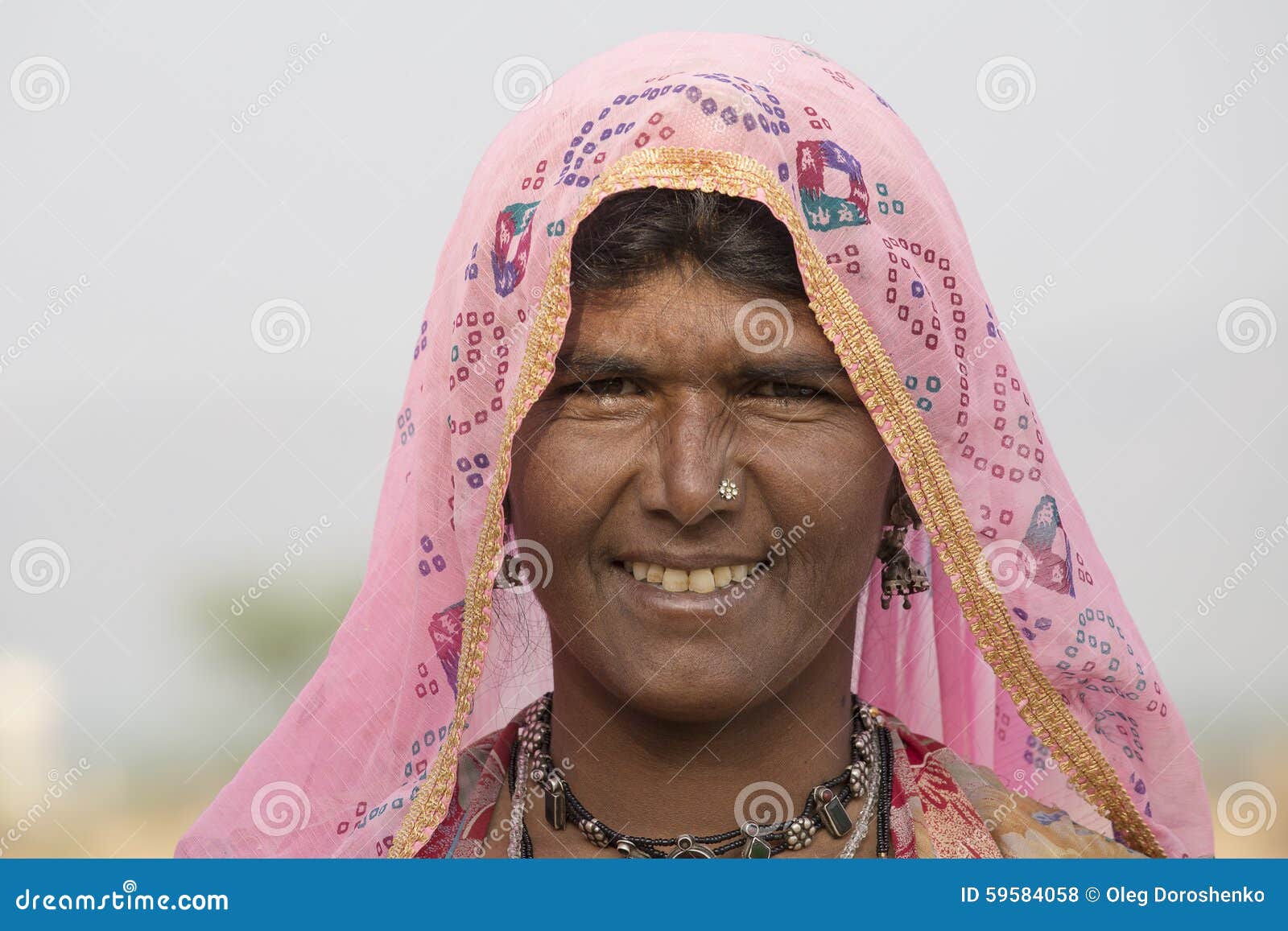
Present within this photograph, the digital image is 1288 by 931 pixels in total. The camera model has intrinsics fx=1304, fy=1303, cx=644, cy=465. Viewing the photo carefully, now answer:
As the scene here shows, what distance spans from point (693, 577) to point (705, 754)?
0.42m

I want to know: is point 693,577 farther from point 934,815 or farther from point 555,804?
point 934,815

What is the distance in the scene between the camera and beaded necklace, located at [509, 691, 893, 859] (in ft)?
8.29

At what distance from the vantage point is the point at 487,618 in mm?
2553

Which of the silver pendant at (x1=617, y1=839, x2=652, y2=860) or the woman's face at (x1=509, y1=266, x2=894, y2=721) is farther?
the silver pendant at (x1=617, y1=839, x2=652, y2=860)

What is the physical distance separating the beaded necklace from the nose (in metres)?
0.68

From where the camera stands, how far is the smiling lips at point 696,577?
233 cm

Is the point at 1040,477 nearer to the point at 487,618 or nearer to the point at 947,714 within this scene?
the point at 947,714

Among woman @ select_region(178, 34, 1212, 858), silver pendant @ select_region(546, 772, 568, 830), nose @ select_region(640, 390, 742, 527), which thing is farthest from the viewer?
silver pendant @ select_region(546, 772, 568, 830)

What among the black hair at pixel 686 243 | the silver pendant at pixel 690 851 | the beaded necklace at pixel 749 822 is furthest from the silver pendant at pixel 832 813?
the black hair at pixel 686 243

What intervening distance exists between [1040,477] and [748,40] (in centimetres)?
105

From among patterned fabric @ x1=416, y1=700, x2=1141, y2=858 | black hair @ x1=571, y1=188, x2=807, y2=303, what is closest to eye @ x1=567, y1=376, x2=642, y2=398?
black hair @ x1=571, y1=188, x2=807, y2=303

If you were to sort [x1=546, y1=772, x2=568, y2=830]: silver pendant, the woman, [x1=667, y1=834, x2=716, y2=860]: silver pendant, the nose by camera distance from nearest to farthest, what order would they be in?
the nose < the woman < [x1=667, y1=834, x2=716, y2=860]: silver pendant < [x1=546, y1=772, x2=568, y2=830]: silver pendant

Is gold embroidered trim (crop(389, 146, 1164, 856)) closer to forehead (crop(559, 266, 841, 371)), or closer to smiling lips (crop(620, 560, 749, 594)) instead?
forehead (crop(559, 266, 841, 371))

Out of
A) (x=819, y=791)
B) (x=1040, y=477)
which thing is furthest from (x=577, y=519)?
(x=1040, y=477)
